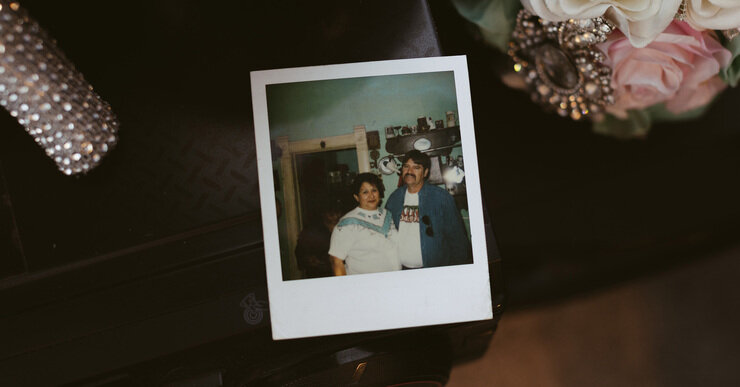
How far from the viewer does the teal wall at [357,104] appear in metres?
0.49

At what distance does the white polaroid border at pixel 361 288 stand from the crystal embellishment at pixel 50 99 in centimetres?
15

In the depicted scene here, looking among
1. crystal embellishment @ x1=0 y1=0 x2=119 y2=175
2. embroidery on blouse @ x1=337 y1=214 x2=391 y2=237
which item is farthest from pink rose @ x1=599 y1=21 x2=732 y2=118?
crystal embellishment @ x1=0 y1=0 x2=119 y2=175

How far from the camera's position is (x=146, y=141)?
0.49m

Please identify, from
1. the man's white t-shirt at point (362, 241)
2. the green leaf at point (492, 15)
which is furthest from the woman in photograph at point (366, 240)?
the green leaf at point (492, 15)

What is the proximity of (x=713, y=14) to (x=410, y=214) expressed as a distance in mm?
314

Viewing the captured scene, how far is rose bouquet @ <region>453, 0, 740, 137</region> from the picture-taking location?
42 cm

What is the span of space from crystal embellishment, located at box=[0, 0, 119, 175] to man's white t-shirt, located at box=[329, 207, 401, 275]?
0.81 ft

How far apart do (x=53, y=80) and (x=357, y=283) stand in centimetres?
33

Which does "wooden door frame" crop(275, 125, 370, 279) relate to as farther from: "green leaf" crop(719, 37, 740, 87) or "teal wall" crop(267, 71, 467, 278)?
"green leaf" crop(719, 37, 740, 87)

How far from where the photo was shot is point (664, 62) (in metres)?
0.49

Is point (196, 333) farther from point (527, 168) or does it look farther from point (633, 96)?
point (633, 96)

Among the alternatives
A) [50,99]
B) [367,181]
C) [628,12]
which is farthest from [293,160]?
[628,12]

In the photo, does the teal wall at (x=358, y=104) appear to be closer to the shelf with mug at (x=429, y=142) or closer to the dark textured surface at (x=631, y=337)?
the shelf with mug at (x=429, y=142)

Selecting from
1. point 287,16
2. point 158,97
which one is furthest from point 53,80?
point 287,16
